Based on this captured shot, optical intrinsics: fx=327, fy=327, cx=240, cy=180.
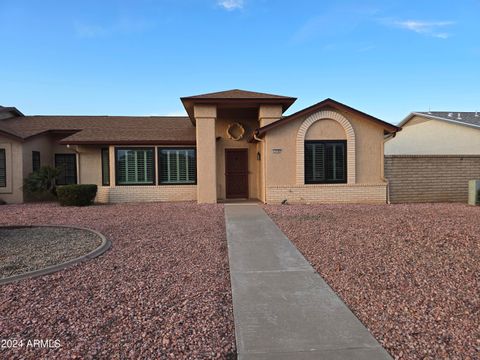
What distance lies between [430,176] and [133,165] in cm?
1312

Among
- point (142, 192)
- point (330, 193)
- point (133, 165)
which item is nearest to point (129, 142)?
point (133, 165)

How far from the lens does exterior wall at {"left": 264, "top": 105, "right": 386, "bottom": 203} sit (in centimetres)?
1330

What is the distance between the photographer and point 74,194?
524 inches

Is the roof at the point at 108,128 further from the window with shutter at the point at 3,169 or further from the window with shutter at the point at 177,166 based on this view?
the window with shutter at the point at 3,169

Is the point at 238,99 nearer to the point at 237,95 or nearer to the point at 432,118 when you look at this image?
the point at 237,95

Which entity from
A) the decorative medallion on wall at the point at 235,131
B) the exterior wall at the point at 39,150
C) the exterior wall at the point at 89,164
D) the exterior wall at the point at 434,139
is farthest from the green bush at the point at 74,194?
the exterior wall at the point at 434,139

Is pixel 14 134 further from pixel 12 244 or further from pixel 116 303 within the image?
pixel 116 303

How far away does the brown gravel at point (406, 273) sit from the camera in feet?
10.4

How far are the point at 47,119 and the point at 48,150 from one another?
2781mm

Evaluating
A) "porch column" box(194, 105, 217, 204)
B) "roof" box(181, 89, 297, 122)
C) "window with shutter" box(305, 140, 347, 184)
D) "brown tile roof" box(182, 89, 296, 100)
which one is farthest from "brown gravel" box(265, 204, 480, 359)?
"brown tile roof" box(182, 89, 296, 100)

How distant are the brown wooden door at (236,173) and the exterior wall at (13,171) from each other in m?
9.74

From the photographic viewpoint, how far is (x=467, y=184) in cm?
1432

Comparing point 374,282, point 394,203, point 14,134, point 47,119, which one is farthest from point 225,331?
point 47,119

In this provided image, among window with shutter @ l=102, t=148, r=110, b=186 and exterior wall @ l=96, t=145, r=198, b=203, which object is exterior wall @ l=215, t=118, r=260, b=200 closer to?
exterior wall @ l=96, t=145, r=198, b=203
